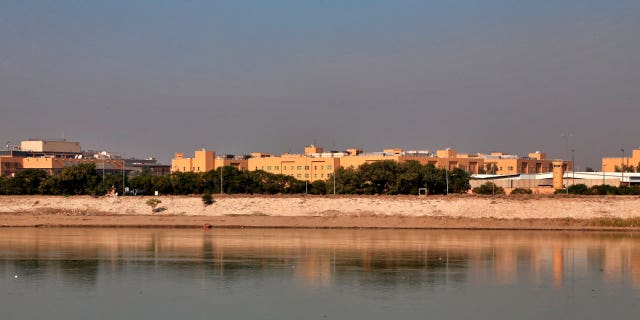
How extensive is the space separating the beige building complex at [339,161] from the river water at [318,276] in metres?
62.5

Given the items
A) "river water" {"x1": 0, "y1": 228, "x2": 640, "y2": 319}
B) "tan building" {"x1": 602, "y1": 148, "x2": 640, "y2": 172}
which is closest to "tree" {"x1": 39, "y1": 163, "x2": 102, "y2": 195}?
"river water" {"x1": 0, "y1": 228, "x2": 640, "y2": 319}

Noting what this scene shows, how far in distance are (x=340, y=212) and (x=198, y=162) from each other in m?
65.7

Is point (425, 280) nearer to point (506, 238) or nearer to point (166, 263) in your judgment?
point (166, 263)

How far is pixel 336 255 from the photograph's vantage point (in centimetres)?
4591

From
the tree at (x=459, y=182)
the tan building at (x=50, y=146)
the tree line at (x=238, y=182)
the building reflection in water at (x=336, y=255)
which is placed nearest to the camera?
the building reflection in water at (x=336, y=255)

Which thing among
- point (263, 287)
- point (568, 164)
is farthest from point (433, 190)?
point (568, 164)

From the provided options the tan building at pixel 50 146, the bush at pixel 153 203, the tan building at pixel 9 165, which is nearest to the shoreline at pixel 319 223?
the bush at pixel 153 203

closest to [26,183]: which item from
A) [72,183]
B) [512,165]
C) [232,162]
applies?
[72,183]

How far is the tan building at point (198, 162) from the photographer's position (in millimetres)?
130500

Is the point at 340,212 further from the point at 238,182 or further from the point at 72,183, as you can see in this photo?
the point at 72,183

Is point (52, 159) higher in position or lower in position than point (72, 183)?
higher

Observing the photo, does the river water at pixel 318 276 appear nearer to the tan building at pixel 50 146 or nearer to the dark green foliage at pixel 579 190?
the dark green foliage at pixel 579 190

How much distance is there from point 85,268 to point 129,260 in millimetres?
3579

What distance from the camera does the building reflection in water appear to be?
127ft
